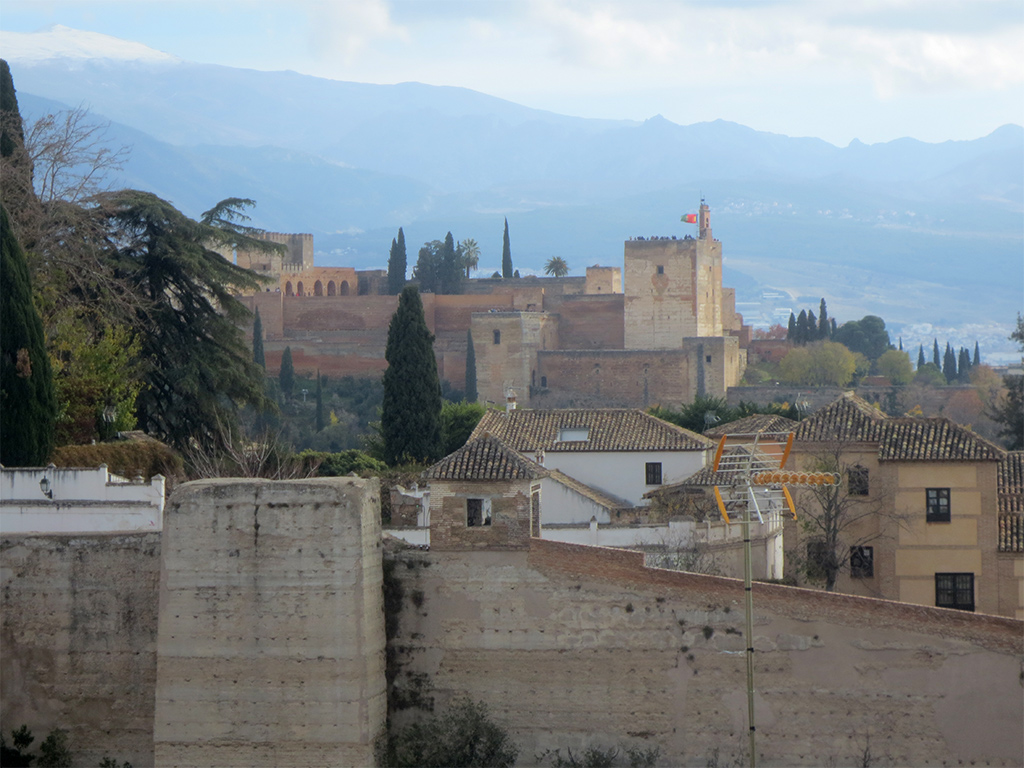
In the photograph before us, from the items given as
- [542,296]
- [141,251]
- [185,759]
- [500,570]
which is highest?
[542,296]

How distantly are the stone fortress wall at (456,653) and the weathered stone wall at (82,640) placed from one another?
0.02 metres

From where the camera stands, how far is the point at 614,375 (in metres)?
63.4

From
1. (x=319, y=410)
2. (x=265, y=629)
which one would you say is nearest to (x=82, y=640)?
(x=265, y=629)

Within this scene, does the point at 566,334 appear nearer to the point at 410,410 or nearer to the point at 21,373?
the point at 410,410

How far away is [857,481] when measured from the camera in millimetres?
23141

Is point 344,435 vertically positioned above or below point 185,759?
above

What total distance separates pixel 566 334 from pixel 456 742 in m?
52.5

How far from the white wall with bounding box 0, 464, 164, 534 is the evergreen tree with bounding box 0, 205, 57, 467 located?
181cm

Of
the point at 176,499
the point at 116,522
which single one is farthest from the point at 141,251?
the point at 176,499

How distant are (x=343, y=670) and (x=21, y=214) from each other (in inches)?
475

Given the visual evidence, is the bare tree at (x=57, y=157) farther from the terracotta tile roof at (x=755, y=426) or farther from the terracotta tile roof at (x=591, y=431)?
the terracotta tile roof at (x=755, y=426)

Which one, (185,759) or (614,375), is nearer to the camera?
(185,759)

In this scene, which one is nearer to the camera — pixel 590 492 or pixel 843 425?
pixel 843 425

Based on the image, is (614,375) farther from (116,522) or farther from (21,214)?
(116,522)
